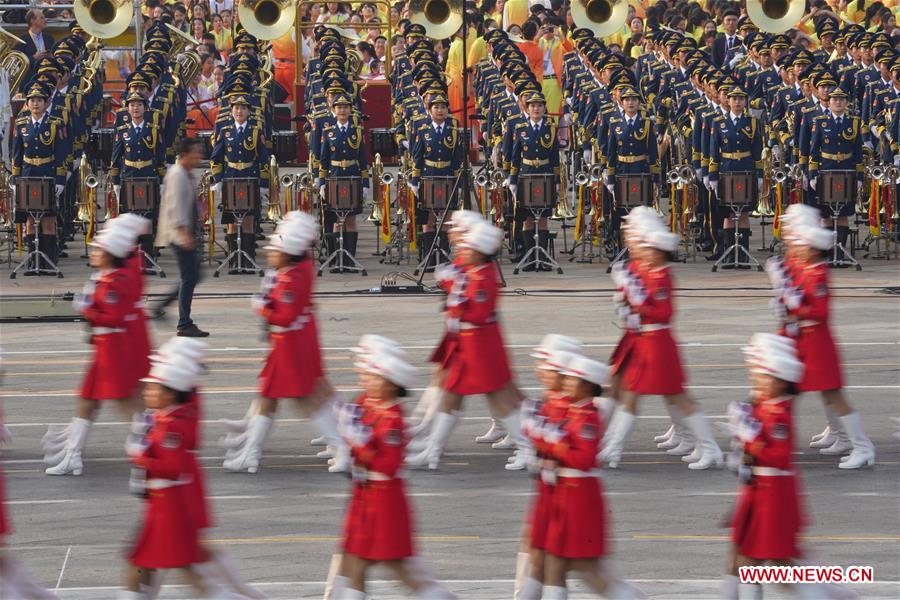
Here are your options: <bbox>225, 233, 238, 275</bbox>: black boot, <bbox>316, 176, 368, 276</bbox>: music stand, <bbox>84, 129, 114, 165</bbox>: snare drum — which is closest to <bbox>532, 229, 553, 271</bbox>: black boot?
<bbox>316, 176, 368, 276</bbox>: music stand

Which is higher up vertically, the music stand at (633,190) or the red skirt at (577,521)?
the music stand at (633,190)

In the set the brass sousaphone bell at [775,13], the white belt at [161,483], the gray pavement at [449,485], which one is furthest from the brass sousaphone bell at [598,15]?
the white belt at [161,483]

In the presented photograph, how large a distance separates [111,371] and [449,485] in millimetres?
2306

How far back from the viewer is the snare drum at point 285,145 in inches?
1088

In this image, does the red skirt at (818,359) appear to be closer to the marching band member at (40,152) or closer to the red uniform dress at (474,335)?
the red uniform dress at (474,335)

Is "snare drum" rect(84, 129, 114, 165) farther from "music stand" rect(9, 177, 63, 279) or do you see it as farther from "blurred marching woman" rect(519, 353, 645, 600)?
"blurred marching woman" rect(519, 353, 645, 600)

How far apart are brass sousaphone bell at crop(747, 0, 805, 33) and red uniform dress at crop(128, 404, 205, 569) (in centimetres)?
1833

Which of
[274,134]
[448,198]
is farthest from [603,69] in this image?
[274,134]

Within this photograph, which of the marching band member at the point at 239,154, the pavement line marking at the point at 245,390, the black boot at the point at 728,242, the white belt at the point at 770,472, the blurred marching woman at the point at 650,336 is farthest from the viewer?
the black boot at the point at 728,242

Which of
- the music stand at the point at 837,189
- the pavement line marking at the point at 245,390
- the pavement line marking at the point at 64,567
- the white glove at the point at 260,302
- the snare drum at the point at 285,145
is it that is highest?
the snare drum at the point at 285,145

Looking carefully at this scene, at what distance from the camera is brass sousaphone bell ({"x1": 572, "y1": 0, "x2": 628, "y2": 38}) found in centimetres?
2622

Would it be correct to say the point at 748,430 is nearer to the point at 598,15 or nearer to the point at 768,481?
the point at 768,481

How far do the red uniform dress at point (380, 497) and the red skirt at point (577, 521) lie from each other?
26.5 inches

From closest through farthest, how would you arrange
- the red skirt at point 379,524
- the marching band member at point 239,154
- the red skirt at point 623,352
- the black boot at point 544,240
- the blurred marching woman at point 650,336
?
the red skirt at point 379,524, the blurred marching woman at point 650,336, the red skirt at point 623,352, the marching band member at point 239,154, the black boot at point 544,240
